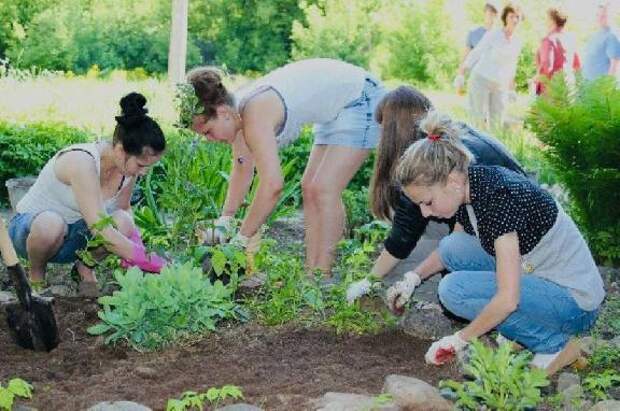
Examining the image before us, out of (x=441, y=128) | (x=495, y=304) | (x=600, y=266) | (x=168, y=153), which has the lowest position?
(x=600, y=266)

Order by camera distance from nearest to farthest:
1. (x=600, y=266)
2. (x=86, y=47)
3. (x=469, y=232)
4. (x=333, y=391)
Answer: (x=333, y=391)
(x=469, y=232)
(x=600, y=266)
(x=86, y=47)

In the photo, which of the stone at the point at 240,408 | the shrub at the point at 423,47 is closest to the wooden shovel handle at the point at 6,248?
the stone at the point at 240,408

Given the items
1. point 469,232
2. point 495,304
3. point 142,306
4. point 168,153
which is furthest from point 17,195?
point 495,304

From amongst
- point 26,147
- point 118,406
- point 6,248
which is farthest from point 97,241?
point 26,147

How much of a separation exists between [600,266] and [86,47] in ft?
40.8

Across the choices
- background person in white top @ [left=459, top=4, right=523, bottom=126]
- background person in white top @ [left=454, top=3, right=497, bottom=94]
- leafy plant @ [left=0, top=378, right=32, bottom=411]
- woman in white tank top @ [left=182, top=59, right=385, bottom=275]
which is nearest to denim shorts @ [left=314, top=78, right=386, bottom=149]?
woman in white tank top @ [left=182, top=59, right=385, bottom=275]

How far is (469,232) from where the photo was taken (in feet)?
11.6

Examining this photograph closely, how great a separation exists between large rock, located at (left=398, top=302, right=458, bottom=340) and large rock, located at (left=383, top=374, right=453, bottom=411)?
85 cm

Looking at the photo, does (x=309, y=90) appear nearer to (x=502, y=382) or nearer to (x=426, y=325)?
(x=426, y=325)

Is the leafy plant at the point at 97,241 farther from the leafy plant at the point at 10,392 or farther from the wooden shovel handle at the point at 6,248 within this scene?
the leafy plant at the point at 10,392

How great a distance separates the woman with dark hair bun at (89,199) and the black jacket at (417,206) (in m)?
0.96

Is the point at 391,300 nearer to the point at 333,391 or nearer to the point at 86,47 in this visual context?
the point at 333,391

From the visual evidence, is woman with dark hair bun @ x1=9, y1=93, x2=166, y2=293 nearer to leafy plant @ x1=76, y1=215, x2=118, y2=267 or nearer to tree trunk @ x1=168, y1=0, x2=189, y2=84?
leafy plant @ x1=76, y1=215, x2=118, y2=267

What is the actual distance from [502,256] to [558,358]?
57 centimetres
